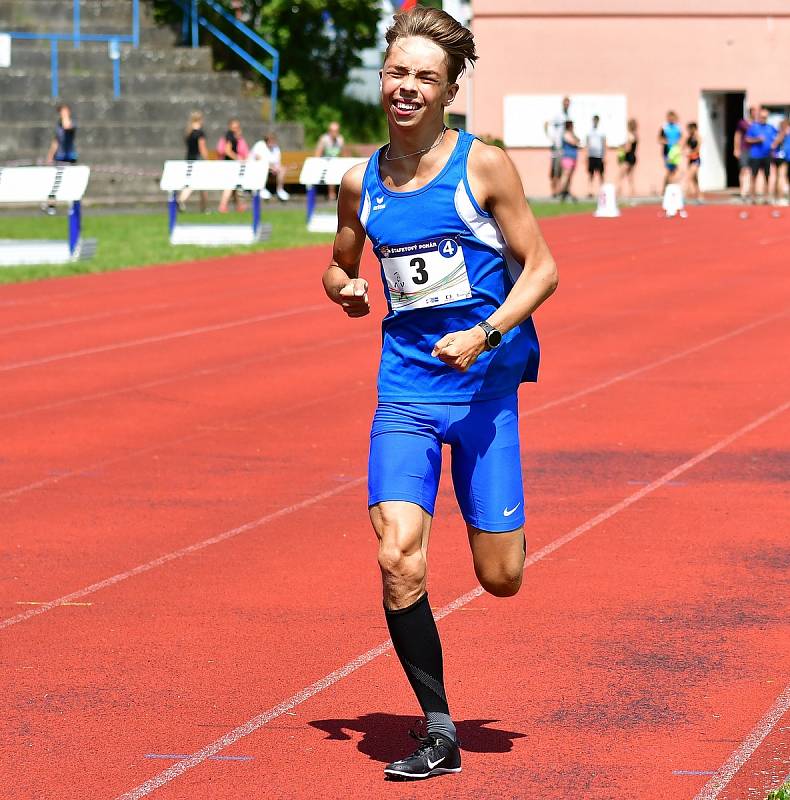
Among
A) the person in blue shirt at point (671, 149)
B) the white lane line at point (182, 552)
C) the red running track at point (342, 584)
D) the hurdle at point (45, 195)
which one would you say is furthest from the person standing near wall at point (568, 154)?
the white lane line at point (182, 552)

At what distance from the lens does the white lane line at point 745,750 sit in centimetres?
485

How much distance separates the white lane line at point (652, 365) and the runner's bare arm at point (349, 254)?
5.80 meters

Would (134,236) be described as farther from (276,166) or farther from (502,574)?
(502,574)

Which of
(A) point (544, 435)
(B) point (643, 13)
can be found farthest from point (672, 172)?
(A) point (544, 435)

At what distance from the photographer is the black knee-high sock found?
16.2 feet

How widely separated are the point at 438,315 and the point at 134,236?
76.4 ft

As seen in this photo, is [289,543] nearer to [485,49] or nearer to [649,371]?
[649,371]

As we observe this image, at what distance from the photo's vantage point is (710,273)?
22109mm

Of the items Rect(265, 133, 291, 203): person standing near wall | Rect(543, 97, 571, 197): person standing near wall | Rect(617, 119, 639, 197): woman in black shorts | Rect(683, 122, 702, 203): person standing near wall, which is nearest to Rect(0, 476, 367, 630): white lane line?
Rect(265, 133, 291, 203): person standing near wall

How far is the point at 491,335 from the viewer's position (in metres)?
4.90

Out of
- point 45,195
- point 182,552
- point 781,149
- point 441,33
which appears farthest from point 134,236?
point 441,33

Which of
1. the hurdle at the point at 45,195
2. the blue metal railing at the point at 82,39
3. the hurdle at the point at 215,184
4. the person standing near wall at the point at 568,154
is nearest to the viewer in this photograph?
the hurdle at the point at 45,195

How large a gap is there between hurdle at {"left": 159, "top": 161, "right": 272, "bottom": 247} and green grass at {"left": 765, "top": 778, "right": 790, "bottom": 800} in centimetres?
2210

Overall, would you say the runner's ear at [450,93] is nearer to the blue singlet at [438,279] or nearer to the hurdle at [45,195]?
the blue singlet at [438,279]
